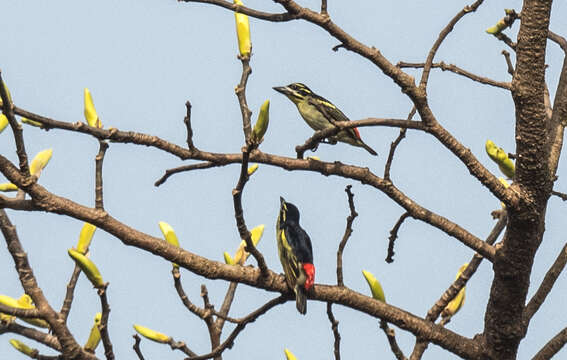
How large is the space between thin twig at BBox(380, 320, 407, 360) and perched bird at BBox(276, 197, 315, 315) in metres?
0.54

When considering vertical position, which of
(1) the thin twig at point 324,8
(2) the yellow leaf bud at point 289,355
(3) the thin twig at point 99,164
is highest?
(1) the thin twig at point 324,8

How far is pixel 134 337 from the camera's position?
17.9 feet

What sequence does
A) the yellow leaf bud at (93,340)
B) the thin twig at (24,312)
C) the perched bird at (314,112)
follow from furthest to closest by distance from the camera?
the perched bird at (314,112) → the yellow leaf bud at (93,340) → the thin twig at (24,312)

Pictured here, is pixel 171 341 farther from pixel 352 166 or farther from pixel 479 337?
pixel 479 337

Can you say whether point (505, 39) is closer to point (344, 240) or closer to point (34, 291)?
point (344, 240)

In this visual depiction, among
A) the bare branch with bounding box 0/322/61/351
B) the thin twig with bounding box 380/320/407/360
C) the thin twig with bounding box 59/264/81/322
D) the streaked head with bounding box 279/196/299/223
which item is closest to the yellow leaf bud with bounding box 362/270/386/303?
the thin twig with bounding box 380/320/407/360

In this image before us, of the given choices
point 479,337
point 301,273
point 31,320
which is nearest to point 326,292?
point 301,273

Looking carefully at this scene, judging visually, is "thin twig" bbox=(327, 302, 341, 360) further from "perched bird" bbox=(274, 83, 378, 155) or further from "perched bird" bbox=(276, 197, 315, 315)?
"perched bird" bbox=(274, 83, 378, 155)

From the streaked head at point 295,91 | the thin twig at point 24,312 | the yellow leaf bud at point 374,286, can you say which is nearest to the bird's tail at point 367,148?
the streaked head at point 295,91

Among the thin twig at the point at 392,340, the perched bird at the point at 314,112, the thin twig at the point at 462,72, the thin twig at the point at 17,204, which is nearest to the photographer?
the thin twig at the point at 17,204

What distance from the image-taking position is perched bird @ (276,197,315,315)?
5.77 meters

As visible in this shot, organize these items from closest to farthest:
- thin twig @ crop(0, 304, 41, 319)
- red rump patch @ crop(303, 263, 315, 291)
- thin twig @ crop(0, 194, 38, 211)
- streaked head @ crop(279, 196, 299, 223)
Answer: thin twig @ crop(0, 194, 38, 211)
thin twig @ crop(0, 304, 41, 319)
red rump patch @ crop(303, 263, 315, 291)
streaked head @ crop(279, 196, 299, 223)

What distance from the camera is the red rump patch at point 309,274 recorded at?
19.1ft

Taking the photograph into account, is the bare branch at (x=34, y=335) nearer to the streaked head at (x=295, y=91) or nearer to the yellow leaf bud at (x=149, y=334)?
the yellow leaf bud at (x=149, y=334)
